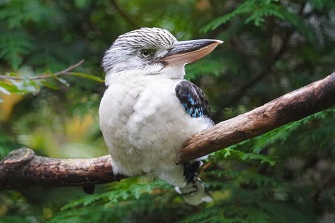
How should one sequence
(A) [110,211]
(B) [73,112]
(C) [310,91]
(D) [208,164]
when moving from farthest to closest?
(B) [73,112]
(A) [110,211]
(D) [208,164]
(C) [310,91]

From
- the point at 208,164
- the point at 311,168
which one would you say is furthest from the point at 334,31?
the point at 208,164

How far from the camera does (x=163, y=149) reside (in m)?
2.24

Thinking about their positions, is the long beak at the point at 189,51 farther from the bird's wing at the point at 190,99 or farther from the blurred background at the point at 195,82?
the blurred background at the point at 195,82

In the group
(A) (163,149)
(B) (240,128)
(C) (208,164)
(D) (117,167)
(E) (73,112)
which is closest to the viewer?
(B) (240,128)

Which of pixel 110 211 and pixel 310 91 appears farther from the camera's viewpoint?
pixel 110 211

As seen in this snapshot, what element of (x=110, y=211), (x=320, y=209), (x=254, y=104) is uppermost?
(x=254, y=104)

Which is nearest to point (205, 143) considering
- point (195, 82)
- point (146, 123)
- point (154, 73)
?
point (146, 123)

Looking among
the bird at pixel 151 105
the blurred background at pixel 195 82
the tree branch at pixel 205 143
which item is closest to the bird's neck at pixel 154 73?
the bird at pixel 151 105

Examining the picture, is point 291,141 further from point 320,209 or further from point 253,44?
point 253,44

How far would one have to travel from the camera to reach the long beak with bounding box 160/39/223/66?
7.65 ft

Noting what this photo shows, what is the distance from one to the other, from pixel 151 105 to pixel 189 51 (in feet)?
0.87

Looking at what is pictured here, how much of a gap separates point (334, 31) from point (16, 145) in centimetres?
159

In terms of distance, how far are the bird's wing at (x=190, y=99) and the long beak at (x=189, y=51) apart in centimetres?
10

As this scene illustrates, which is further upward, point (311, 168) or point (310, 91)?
point (310, 91)
